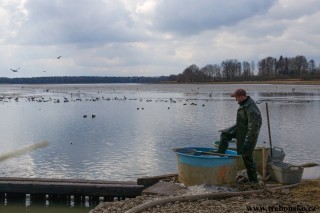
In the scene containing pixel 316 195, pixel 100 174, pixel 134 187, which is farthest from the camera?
pixel 100 174

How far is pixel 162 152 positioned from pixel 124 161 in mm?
1947

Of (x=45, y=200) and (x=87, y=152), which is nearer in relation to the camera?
(x=45, y=200)

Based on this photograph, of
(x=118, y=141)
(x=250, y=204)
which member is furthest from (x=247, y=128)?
(x=118, y=141)

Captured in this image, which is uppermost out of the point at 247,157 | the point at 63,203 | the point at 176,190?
the point at 247,157

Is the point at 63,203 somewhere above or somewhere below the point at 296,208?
below

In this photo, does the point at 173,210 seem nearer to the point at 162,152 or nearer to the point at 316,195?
the point at 316,195

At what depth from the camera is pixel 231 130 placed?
9.76m

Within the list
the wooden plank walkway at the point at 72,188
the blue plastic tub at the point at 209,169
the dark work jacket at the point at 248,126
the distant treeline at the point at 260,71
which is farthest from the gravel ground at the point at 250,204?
the distant treeline at the point at 260,71

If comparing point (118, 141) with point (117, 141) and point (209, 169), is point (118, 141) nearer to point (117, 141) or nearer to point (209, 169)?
point (117, 141)

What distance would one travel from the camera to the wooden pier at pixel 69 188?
34.3ft

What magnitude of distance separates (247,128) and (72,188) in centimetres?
458

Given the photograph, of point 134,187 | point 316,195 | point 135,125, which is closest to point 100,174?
point 134,187

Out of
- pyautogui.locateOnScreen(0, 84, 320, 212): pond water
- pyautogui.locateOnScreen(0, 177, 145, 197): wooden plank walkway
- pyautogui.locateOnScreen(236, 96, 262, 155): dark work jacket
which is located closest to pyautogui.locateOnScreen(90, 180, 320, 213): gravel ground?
pyautogui.locateOnScreen(236, 96, 262, 155): dark work jacket

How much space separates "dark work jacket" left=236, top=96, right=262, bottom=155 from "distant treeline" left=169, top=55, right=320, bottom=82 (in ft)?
395
